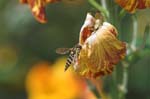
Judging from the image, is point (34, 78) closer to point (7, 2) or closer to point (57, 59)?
point (57, 59)

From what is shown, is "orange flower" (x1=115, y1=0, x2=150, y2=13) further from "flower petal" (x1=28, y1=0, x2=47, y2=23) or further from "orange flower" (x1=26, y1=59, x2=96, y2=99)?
"orange flower" (x1=26, y1=59, x2=96, y2=99)

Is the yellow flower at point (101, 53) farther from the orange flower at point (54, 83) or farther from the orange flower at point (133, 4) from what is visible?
the orange flower at point (54, 83)

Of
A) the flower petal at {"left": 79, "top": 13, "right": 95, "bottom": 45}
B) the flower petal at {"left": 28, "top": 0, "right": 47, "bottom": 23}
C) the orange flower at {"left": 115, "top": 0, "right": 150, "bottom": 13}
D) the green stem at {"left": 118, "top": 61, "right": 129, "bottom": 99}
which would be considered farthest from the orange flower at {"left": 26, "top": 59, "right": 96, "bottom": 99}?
the orange flower at {"left": 115, "top": 0, "right": 150, "bottom": 13}

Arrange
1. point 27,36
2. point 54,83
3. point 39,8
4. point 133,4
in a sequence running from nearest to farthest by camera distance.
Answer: point 133,4, point 39,8, point 54,83, point 27,36

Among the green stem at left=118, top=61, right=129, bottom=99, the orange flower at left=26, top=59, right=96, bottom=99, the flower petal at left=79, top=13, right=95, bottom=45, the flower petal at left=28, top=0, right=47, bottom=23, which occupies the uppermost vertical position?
the flower petal at left=28, top=0, right=47, bottom=23

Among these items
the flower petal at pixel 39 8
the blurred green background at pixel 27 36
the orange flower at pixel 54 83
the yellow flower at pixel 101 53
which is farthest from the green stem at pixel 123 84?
the blurred green background at pixel 27 36

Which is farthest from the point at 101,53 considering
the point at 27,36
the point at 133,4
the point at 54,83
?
the point at 27,36

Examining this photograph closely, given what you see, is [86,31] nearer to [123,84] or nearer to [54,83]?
[123,84]

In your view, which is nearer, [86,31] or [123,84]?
[86,31]
